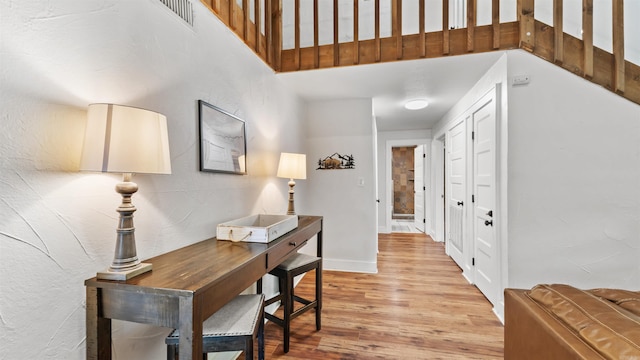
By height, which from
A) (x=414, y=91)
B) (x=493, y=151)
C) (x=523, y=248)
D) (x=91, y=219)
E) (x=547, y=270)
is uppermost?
(x=414, y=91)

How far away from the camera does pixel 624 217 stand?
208 cm

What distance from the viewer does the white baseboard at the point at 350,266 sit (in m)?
3.43

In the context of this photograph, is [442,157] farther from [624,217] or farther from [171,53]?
[171,53]

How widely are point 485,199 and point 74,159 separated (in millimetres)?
3010

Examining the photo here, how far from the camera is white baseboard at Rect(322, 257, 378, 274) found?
11.2ft

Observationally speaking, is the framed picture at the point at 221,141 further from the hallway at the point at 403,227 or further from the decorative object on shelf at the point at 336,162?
the hallway at the point at 403,227

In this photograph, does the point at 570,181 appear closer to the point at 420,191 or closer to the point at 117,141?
the point at 117,141

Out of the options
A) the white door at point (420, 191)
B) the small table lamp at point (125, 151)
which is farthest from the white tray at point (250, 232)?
the white door at point (420, 191)

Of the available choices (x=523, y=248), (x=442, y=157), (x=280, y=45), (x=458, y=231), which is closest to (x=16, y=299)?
(x=280, y=45)

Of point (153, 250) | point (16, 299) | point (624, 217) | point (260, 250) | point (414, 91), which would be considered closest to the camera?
point (16, 299)

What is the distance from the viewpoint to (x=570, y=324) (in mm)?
785

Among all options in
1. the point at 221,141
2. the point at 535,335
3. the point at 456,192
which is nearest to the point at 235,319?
the point at 221,141

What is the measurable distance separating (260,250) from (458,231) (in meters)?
3.19

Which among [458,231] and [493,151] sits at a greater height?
[493,151]
